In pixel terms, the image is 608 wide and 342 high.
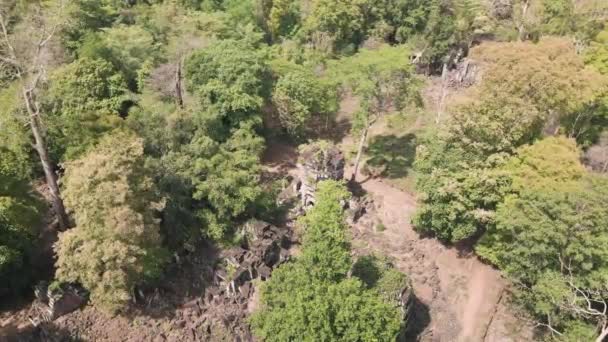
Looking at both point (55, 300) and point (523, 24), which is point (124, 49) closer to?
point (55, 300)

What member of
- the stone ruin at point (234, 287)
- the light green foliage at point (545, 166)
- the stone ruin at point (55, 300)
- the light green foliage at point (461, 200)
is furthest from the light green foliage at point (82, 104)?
the light green foliage at point (545, 166)

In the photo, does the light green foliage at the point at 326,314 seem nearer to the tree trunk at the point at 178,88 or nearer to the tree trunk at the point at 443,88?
the tree trunk at the point at 178,88

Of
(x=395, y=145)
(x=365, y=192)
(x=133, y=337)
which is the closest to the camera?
(x=133, y=337)

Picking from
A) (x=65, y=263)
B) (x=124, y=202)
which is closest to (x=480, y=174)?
(x=124, y=202)

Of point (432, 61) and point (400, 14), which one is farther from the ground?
point (400, 14)

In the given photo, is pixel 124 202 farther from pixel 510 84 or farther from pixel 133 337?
pixel 510 84

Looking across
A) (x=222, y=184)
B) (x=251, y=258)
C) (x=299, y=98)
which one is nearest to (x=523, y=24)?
(x=299, y=98)

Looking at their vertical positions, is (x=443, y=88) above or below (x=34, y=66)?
below
